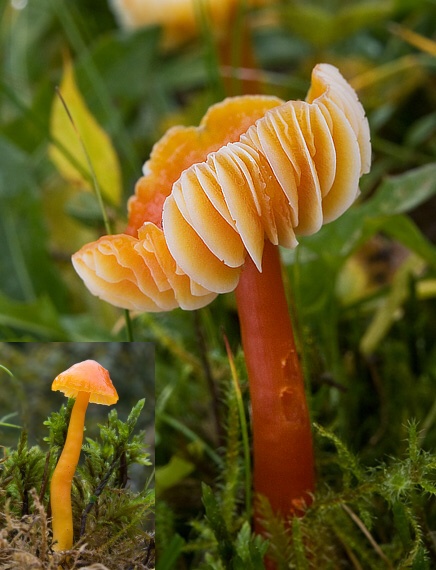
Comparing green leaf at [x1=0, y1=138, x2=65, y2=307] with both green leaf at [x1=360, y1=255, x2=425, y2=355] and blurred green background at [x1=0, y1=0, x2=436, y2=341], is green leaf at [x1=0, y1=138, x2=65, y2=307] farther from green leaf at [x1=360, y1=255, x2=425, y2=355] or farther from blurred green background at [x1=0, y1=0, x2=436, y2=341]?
green leaf at [x1=360, y1=255, x2=425, y2=355]

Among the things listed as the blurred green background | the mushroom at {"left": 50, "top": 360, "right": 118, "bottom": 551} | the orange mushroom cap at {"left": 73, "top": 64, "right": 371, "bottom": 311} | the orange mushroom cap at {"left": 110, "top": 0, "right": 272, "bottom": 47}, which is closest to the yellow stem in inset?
the mushroom at {"left": 50, "top": 360, "right": 118, "bottom": 551}

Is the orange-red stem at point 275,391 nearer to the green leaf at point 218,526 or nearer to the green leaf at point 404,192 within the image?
the green leaf at point 218,526

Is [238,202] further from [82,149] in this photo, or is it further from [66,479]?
[82,149]

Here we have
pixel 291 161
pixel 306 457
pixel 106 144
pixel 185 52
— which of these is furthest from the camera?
pixel 185 52

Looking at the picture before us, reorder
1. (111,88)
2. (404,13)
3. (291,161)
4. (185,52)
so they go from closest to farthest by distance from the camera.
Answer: (291,161)
(404,13)
(111,88)
(185,52)

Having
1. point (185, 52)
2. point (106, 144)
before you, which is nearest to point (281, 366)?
point (106, 144)

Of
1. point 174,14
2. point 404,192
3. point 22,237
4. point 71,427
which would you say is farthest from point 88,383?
point 174,14

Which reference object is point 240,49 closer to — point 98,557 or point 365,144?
point 365,144
